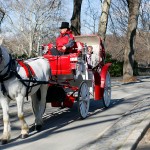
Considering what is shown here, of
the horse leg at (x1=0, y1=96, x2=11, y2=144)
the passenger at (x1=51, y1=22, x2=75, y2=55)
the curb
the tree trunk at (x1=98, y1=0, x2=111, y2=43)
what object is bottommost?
the curb

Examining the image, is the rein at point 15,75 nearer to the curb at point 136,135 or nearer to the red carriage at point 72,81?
the red carriage at point 72,81

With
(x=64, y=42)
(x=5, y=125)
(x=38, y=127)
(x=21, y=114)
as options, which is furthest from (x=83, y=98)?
(x=5, y=125)

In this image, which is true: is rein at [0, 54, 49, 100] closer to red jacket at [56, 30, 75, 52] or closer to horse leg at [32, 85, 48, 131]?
horse leg at [32, 85, 48, 131]

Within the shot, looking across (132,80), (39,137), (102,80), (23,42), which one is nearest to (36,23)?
(23,42)

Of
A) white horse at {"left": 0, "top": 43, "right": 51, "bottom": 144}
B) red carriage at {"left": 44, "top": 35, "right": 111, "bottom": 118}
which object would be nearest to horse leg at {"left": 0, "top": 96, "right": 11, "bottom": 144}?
white horse at {"left": 0, "top": 43, "right": 51, "bottom": 144}

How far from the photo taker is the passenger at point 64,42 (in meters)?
10.9

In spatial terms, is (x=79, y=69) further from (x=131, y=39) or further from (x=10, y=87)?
(x=131, y=39)

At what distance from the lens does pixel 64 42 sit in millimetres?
11008

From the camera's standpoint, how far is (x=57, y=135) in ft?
27.9

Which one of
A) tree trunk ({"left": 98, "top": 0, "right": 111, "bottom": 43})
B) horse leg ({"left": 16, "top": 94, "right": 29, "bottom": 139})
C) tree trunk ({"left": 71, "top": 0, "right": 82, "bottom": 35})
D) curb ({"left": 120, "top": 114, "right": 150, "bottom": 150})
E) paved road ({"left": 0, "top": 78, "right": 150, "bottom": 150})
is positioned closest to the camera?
curb ({"left": 120, "top": 114, "right": 150, "bottom": 150})

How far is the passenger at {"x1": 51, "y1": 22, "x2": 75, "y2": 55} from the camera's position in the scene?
10.9m

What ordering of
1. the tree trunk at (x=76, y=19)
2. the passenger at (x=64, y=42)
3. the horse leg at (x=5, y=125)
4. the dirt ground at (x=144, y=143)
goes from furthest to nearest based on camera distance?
the tree trunk at (x=76, y=19) < the passenger at (x=64, y=42) < the horse leg at (x=5, y=125) < the dirt ground at (x=144, y=143)

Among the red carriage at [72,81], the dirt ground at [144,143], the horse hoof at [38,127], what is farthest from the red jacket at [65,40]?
the dirt ground at [144,143]

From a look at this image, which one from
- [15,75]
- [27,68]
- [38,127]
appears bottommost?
[38,127]
